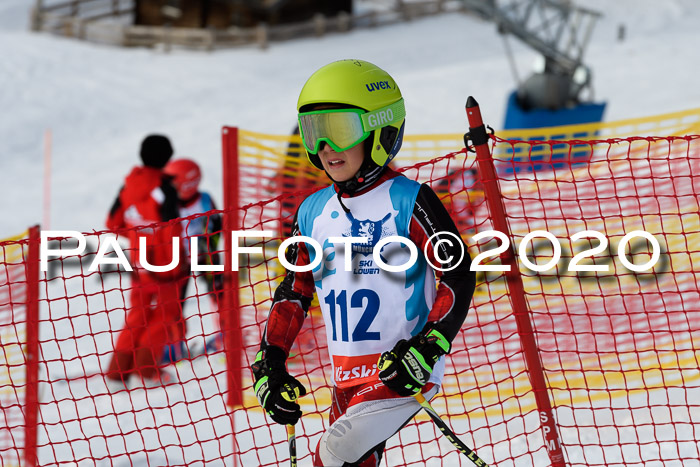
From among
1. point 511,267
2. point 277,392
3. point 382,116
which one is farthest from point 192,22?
point 277,392

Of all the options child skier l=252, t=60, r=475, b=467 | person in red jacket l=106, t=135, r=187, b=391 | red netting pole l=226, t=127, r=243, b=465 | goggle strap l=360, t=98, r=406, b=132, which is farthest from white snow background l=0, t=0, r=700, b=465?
goggle strap l=360, t=98, r=406, b=132

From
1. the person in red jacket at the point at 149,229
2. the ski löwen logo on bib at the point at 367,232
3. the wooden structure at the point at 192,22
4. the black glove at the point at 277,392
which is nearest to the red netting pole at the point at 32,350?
the person in red jacket at the point at 149,229

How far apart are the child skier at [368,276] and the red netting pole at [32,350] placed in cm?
180

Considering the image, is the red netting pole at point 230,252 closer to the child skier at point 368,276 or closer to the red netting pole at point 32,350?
the red netting pole at point 32,350

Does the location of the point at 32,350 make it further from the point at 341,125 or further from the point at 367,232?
the point at 341,125

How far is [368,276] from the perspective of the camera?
3045 millimetres

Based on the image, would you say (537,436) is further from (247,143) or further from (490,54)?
(490,54)

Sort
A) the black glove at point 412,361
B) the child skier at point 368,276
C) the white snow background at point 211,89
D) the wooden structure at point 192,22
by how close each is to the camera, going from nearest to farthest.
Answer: the black glove at point 412,361 < the child skier at point 368,276 < the white snow background at point 211,89 < the wooden structure at point 192,22

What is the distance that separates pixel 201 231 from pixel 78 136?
10144 millimetres

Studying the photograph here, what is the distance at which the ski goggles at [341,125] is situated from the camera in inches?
116

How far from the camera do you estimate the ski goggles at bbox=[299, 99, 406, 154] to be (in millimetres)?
2943

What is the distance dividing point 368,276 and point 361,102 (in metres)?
0.62

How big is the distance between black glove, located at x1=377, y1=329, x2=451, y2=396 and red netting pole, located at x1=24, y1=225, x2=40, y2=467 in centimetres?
225

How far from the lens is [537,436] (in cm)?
471
